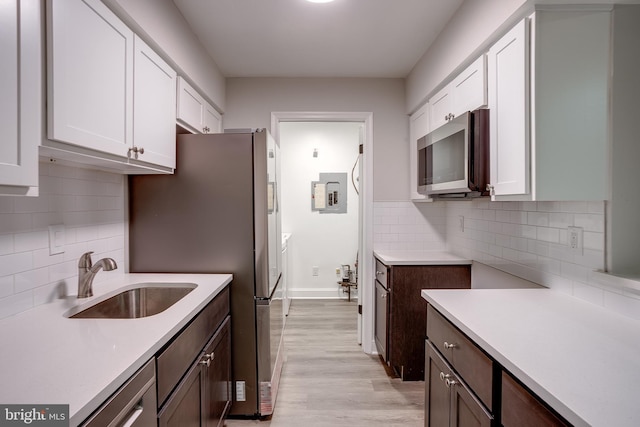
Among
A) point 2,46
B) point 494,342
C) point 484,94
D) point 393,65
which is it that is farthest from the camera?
point 393,65

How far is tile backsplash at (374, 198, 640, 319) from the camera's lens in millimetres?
1377

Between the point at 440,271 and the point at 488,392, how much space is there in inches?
56.5

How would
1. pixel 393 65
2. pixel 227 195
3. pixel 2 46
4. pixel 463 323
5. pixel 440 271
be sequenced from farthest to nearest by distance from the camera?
1. pixel 393 65
2. pixel 440 271
3. pixel 227 195
4. pixel 463 323
5. pixel 2 46

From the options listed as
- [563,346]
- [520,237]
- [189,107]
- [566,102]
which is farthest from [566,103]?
[189,107]

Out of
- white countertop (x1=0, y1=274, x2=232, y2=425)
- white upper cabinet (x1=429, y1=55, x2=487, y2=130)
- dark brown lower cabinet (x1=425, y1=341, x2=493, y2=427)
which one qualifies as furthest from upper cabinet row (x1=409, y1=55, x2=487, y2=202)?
white countertop (x1=0, y1=274, x2=232, y2=425)

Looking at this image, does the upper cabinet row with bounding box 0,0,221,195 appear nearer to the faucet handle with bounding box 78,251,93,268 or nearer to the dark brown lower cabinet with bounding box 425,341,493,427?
the faucet handle with bounding box 78,251,93,268

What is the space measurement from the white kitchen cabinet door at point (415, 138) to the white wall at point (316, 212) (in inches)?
65.5

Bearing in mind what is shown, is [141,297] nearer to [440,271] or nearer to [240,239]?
[240,239]

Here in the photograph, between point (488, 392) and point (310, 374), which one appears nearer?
point (488, 392)

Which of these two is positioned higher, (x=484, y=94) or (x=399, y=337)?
(x=484, y=94)

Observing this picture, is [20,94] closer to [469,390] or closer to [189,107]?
[189,107]

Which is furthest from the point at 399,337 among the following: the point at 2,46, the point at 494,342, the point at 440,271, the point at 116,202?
the point at 2,46

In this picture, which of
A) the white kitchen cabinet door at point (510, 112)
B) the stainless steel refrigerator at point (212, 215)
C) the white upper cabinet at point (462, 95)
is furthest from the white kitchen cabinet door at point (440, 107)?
the stainless steel refrigerator at point (212, 215)

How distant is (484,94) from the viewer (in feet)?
5.57
